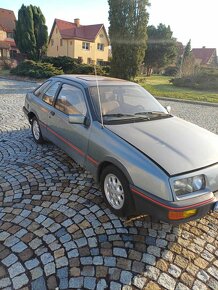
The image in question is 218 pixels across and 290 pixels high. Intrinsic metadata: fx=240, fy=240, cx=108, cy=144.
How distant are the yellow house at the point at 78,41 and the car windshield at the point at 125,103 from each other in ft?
105

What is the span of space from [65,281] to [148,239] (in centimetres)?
101

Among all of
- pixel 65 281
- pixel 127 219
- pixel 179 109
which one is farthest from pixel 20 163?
pixel 179 109

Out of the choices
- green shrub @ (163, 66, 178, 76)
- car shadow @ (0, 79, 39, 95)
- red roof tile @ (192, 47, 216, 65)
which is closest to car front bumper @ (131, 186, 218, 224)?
car shadow @ (0, 79, 39, 95)

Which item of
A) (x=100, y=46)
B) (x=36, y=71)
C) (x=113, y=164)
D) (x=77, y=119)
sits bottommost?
(x=113, y=164)

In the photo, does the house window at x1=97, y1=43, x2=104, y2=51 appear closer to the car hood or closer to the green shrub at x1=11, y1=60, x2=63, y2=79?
the green shrub at x1=11, y1=60, x2=63, y2=79

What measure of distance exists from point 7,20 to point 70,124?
151 ft

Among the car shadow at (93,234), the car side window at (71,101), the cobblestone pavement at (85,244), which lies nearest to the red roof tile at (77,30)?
the car side window at (71,101)

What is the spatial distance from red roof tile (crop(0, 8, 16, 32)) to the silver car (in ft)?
140

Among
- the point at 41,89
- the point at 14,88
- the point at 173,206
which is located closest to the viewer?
the point at 173,206

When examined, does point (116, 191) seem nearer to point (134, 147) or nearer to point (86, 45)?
point (134, 147)

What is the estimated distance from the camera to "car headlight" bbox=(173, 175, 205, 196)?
238 centimetres

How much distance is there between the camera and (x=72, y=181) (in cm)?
378

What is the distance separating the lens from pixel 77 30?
121ft

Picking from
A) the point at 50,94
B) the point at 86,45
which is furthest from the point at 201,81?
the point at 86,45
